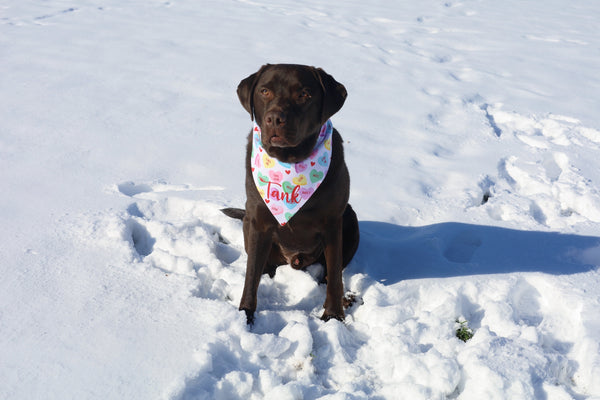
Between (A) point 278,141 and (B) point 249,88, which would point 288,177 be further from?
(B) point 249,88

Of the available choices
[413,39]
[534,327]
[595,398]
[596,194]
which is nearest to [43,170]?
[534,327]

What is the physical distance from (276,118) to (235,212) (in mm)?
1041

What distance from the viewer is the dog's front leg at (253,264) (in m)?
2.61

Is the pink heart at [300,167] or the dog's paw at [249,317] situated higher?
the pink heart at [300,167]

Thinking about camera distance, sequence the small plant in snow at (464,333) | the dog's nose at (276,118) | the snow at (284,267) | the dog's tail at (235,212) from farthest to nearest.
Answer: the dog's tail at (235,212)
the small plant in snow at (464,333)
the dog's nose at (276,118)
the snow at (284,267)

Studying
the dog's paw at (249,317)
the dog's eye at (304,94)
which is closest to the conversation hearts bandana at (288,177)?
the dog's eye at (304,94)

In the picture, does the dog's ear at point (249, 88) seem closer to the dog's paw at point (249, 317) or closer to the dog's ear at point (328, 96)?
the dog's ear at point (328, 96)

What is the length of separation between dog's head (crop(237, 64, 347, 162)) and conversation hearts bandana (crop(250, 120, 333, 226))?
0.04 m

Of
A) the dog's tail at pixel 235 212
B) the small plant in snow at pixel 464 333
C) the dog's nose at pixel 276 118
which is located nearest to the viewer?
the dog's nose at pixel 276 118

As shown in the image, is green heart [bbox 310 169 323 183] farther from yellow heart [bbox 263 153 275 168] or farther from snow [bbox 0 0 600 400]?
snow [bbox 0 0 600 400]

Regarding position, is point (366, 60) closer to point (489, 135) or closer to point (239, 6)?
point (489, 135)

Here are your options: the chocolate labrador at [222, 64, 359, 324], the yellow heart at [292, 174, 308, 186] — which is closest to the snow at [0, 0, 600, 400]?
the chocolate labrador at [222, 64, 359, 324]

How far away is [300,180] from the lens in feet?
8.44

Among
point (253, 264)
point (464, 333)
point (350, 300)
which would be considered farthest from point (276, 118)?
point (464, 333)
